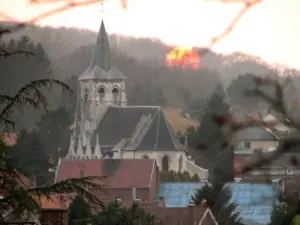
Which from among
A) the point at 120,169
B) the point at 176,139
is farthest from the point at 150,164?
the point at 176,139

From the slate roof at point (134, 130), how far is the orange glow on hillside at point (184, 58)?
66503 millimetres

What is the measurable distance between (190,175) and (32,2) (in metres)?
62.6

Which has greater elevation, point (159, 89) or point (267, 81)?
point (159, 89)

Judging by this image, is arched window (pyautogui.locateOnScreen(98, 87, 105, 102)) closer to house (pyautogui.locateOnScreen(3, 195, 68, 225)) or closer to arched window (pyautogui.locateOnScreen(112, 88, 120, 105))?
arched window (pyautogui.locateOnScreen(112, 88, 120, 105))

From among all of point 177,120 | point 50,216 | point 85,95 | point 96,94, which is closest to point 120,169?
point 96,94

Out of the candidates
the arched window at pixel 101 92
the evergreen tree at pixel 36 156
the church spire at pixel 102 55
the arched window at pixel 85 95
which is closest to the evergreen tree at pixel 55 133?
the arched window at pixel 85 95

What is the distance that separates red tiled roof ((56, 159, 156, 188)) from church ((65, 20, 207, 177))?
391 inches

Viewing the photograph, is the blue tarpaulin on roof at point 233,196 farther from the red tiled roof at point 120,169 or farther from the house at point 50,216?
the house at point 50,216

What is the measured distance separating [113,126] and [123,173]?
1873cm

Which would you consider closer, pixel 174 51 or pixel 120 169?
pixel 174 51

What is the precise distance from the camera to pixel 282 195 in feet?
12.8

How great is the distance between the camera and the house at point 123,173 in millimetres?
53281

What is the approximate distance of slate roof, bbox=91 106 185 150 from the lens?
71.6 meters

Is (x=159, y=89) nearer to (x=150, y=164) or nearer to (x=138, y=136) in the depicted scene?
(x=138, y=136)
